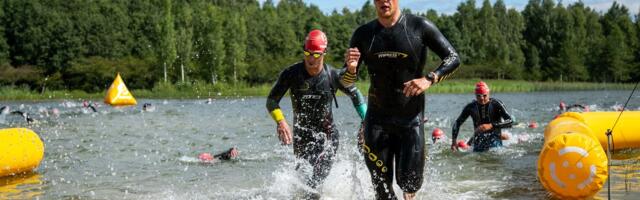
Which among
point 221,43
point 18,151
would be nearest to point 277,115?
point 18,151

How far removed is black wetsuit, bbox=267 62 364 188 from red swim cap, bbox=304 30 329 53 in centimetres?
34

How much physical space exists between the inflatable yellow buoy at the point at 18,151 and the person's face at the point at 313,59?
5.02m

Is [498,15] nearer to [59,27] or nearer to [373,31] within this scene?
[59,27]

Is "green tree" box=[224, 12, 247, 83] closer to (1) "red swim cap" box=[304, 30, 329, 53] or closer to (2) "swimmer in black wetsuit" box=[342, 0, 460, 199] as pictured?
(1) "red swim cap" box=[304, 30, 329, 53]

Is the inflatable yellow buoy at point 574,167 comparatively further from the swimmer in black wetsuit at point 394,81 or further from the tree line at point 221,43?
the tree line at point 221,43

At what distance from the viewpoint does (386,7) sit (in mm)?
4859

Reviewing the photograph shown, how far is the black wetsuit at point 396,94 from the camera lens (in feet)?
16.1

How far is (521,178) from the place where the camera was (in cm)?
898

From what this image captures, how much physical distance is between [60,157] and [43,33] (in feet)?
230

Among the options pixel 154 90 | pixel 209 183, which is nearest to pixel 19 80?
pixel 154 90

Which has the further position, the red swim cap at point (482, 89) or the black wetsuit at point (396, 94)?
the red swim cap at point (482, 89)

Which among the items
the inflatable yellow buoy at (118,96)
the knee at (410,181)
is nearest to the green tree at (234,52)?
the inflatable yellow buoy at (118,96)

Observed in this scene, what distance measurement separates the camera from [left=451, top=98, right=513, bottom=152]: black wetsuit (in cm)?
1118

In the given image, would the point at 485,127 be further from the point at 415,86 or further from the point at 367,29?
the point at 415,86
